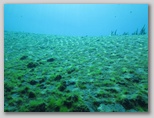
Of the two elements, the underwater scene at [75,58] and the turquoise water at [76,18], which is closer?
the underwater scene at [75,58]

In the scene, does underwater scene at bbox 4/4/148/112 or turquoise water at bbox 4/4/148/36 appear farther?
turquoise water at bbox 4/4/148/36

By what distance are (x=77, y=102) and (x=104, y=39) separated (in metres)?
Answer: 0.78

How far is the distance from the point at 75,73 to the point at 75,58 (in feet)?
0.62

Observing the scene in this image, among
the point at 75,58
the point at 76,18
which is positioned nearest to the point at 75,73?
the point at 75,58

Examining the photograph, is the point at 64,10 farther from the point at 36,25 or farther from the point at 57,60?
the point at 57,60

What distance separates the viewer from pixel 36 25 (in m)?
2.52

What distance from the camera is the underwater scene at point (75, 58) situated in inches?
91.1

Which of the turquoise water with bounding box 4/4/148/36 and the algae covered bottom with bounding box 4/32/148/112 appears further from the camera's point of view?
the turquoise water with bounding box 4/4/148/36

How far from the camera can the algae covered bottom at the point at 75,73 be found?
2305 millimetres

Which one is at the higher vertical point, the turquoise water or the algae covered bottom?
the turquoise water

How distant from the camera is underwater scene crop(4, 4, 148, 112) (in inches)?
91.1

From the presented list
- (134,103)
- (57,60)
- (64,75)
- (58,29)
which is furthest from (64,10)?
(134,103)

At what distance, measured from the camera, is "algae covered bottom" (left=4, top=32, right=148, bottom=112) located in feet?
7.56

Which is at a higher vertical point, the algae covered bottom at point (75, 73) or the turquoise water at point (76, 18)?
the turquoise water at point (76, 18)
